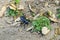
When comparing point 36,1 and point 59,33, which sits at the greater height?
point 36,1

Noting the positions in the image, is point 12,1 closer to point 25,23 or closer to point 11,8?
point 11,8

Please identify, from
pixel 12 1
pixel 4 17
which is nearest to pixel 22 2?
pixel 12 1

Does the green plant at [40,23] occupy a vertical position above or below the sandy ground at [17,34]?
above

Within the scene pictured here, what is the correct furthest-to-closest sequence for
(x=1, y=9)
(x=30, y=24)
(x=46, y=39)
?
(x=1, y=9), (x=30, y=24), (x=46, y=39)

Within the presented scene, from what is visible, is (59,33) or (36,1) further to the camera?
(36,1)

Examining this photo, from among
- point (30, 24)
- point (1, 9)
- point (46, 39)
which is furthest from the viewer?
point (1, 9)

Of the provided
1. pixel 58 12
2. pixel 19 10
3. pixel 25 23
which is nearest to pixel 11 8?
pixel 19 10

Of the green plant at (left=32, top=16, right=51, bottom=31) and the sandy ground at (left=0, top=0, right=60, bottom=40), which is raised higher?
the green plant at (left=32, top=16, right=51, bottom=31)

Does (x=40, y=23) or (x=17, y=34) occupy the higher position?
(x=40, y=23)

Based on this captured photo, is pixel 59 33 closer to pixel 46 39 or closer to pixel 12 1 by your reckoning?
pixel 46 39
